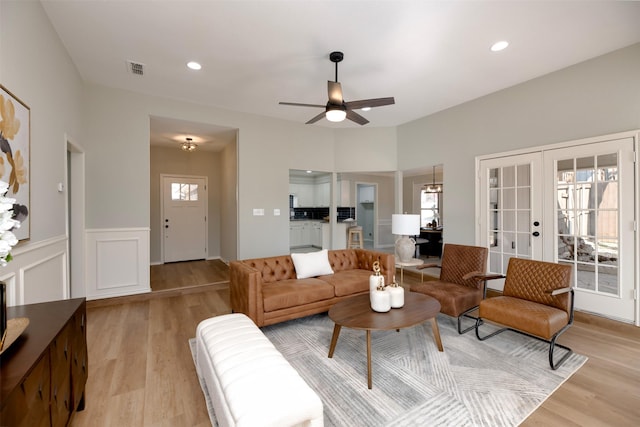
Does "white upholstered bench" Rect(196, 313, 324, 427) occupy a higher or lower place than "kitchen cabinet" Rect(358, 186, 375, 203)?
lower

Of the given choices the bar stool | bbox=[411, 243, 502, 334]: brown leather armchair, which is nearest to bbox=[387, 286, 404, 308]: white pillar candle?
bbox=[411, 243, 502, 334]: brown leather armchair

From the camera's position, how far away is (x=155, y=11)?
7.95ft

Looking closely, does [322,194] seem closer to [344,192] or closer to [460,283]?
[344,192]

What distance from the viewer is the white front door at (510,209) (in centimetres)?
376

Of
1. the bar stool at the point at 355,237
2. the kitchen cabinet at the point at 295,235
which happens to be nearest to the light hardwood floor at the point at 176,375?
the bar stool at the point at 355,237

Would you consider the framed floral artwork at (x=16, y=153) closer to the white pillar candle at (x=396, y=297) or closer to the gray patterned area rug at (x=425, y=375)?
the gray patterned area rug at (x=425, y=375)

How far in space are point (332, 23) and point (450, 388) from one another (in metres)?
3.17

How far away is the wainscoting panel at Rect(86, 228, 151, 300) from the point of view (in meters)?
3.86

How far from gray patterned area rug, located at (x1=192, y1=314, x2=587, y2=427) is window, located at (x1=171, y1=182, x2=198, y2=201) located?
15.7 ft

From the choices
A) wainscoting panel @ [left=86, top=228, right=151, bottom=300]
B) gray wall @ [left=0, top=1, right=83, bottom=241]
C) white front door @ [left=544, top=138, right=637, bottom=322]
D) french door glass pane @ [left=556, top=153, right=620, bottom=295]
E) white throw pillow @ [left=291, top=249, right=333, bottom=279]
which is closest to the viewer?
gray wall @ [left=0, top=1, right=83, bottom=241]

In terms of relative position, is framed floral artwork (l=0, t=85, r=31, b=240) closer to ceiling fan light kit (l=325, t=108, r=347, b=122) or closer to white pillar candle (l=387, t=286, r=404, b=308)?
ceiling fan light kit (l=325, t=108, r=347, b=122)

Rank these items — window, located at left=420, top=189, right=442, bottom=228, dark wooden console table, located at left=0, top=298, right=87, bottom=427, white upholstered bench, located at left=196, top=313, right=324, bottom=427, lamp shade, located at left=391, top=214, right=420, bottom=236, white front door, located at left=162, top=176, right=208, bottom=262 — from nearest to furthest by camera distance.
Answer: dark wooden console table, located at left=0, top=298, right=87, bottom=427, white upholstered bench, located at left=196, top=313, right=324, bottom=427, lamp shade, located at left=391, top=214, right=420, bottom=236, white front door, located at left=162, top=176, right=208, bottom=262, window, located at left=420, top=189, right=442, bottom=228

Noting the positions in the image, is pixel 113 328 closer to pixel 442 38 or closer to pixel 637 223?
pixel 442 38

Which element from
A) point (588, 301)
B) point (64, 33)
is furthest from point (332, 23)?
point (588, 301)
